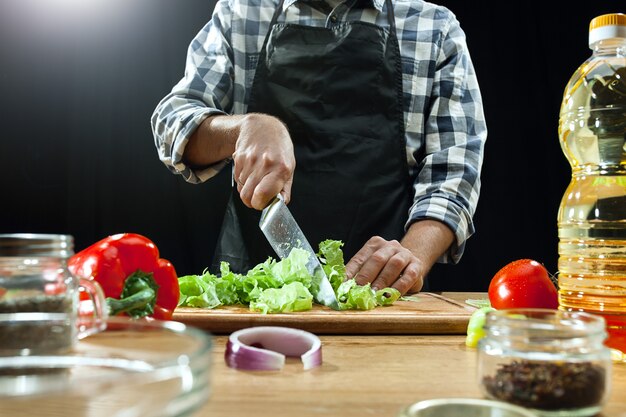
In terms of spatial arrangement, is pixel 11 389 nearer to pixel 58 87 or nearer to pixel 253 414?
pixel 253 414

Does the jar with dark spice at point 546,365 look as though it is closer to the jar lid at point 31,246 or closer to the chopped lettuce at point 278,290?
the jar lid at point 31,246

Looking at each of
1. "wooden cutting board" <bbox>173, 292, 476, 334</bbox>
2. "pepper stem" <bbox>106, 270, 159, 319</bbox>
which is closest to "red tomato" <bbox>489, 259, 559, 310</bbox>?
"wooden cutting board" <bbox>173, 292, 476, 334</bbox>

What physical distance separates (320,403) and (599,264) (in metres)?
0.66

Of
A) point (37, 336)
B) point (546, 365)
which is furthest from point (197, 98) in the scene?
point (546, 365)

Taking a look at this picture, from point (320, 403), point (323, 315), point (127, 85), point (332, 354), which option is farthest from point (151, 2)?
point (320, 403)

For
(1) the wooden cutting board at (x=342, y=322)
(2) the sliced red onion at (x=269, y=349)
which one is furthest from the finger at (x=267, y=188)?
(2) the sliced red onion at (x=269, y=349)

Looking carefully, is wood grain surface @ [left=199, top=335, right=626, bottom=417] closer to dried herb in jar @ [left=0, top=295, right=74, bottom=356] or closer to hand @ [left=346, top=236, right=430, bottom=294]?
dried herb in jar @ [left=0, top=295, right=74, bottom=356]

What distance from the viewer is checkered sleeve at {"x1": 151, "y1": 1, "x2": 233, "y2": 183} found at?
91.7 inches

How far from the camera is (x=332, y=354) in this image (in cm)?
117

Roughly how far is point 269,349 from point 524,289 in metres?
0.76

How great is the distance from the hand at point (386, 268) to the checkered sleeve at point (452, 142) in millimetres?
409

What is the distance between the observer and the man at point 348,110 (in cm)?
249

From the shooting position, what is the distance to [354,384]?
0.95m

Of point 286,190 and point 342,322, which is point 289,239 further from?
point 342,322
